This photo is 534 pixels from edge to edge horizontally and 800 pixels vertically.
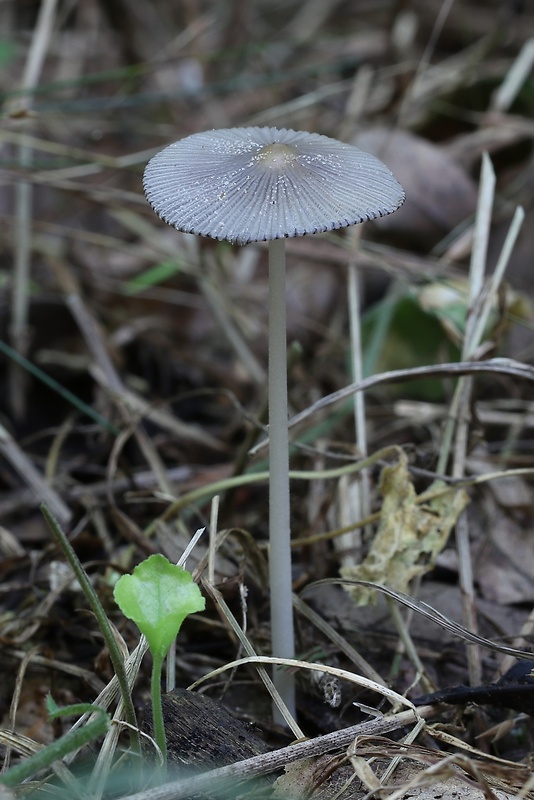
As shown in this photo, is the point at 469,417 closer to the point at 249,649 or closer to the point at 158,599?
the point at 249,649

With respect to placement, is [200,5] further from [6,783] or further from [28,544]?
[6,783]

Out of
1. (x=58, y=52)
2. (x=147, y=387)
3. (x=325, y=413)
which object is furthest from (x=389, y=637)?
(x=58, y=52)

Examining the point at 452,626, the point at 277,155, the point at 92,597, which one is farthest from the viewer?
the point at 452,626

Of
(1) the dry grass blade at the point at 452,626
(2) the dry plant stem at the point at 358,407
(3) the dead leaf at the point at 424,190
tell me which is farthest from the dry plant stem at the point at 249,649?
(3) the dead leaf at the point at 424,190

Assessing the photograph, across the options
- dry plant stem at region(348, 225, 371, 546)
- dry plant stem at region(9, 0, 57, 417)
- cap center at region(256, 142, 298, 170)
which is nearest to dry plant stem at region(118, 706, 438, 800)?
dry plant stem at region(348, 225, 371, 546)

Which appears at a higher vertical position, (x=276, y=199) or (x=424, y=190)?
(x=424, y=190)

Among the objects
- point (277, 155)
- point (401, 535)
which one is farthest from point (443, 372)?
point (277, 155)

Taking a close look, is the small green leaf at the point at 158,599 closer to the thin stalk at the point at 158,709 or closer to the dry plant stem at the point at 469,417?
the thin stalk at the point at 158,709

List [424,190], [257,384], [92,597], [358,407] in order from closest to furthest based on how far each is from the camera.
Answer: [92,597] → [358,407] → [257,384] → [424,190]
